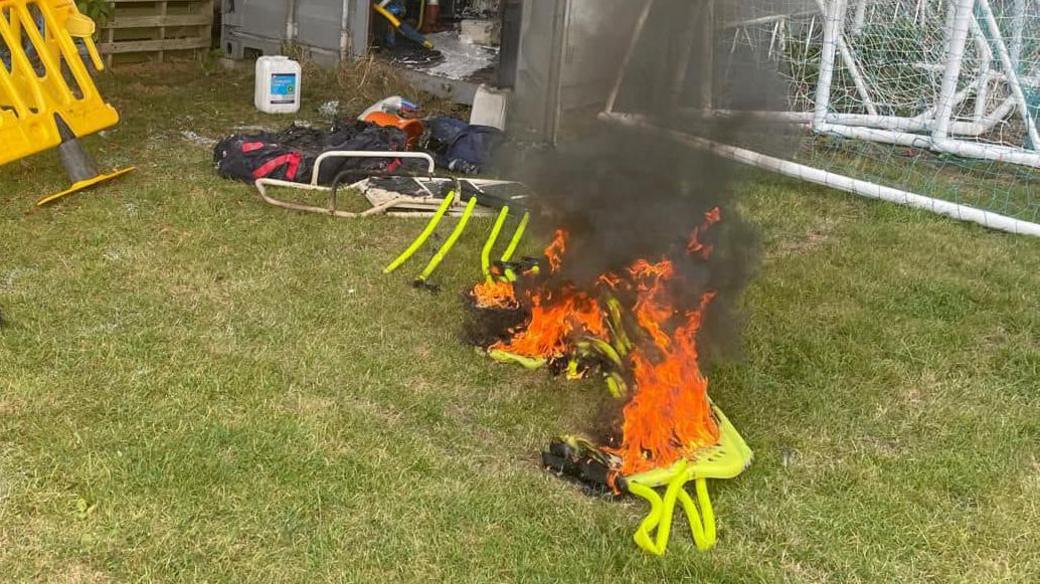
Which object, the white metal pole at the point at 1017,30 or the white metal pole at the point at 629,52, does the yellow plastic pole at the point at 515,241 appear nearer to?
the white metal pole at the point at 629,52

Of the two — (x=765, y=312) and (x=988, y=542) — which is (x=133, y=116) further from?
(x=988, y=542)

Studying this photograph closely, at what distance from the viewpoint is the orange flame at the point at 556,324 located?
4.03m

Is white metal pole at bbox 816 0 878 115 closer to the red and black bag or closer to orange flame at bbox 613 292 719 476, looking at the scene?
the red and black bag

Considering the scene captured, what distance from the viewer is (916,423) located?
3.96 metres

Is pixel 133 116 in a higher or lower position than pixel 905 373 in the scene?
higher

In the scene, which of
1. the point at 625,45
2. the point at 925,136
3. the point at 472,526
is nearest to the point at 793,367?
the point at 625,45

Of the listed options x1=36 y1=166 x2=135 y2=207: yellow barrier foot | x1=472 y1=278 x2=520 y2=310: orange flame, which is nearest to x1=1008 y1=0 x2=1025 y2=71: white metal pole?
x1=472 y1=278 x2=520 y2=310: orange flame

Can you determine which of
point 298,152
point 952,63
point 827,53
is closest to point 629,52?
point 298,152

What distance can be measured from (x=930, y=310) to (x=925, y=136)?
322 centimetres

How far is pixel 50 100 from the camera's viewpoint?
18.7 ft

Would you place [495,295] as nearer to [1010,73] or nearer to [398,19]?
[1010,73]

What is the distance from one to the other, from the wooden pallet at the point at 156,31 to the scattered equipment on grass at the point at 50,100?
3.35m

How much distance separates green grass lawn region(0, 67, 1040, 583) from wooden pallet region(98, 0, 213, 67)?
404 centimetres

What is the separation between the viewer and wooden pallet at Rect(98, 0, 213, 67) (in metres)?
9.34
